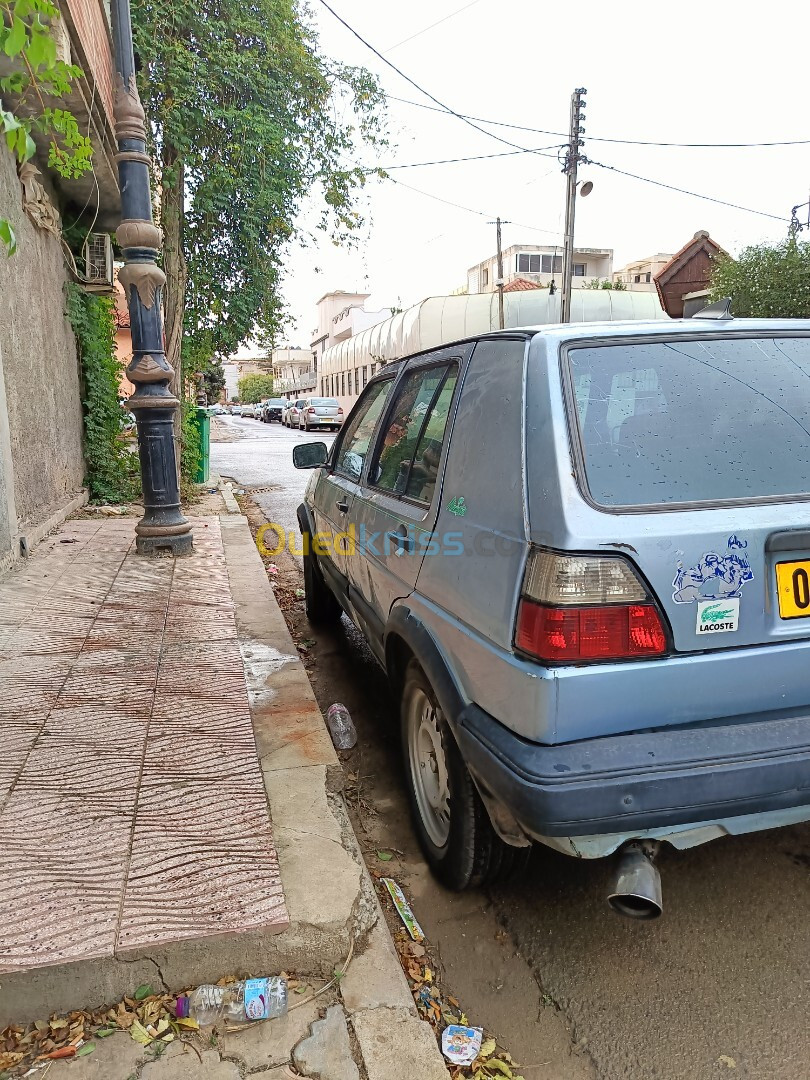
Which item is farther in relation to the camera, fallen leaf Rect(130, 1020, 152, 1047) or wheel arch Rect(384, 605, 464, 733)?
wheel arch Rect(384, 605, 464, 733)

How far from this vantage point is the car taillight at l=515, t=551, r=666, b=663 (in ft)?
6.08

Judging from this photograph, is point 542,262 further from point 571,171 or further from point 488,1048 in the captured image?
point 488,1048

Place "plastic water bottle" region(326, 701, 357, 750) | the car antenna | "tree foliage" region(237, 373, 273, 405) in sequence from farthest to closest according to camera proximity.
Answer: "tree foliage" region(237, 373, 273, 405) < "plastic water bottle" region(326, 701, 357, 750) < the car antenna

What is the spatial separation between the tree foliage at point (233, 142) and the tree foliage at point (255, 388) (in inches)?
3763

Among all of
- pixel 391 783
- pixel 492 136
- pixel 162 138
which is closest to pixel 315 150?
pixel 162 138

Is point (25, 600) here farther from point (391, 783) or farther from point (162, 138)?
point (162, 138)

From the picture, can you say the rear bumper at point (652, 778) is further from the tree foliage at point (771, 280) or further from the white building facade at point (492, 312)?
the white building facade at point (492, 312)

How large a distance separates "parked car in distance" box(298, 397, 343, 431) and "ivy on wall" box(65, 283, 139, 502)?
23.2 meters

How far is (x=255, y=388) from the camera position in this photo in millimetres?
110000

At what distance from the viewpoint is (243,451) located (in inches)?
901

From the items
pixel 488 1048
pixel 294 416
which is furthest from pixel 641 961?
pixel 294 416

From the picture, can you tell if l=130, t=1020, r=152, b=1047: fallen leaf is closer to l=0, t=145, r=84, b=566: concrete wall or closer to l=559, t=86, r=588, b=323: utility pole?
l=0, t=145, r=84, b=566: concrete wall

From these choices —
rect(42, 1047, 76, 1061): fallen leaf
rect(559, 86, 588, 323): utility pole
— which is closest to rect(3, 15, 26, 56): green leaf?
rect(42, 1047, 76, 1061): fallen leaf

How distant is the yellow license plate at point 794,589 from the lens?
6.36ft
